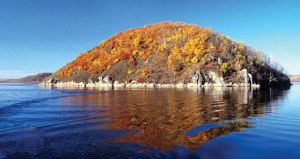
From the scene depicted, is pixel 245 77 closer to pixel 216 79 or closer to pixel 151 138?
pixel 216 79

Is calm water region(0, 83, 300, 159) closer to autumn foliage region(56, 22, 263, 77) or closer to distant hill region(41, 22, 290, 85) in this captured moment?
distant hill region(41, 22, 290, 85)

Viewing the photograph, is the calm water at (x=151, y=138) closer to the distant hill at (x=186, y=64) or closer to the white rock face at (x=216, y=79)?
the white rock face at (x=216, y=79)

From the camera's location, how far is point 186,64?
15712cm

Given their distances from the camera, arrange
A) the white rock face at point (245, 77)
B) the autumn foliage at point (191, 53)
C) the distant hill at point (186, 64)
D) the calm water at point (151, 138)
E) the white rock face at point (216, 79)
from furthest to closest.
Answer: the autumn foliage at point (191, 53), the distant hill at point (186, 64), the white rock face at point (216, 79), the white rock face at point (245, 77), the calm water at point (151, 138)

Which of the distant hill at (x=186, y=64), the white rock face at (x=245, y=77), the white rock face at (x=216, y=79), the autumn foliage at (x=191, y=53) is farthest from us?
the autumn foliage at (x=191, y=53)

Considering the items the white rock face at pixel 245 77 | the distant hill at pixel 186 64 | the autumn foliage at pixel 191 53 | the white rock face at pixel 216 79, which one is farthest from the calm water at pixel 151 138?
the autumn foliage at pixel 191 53

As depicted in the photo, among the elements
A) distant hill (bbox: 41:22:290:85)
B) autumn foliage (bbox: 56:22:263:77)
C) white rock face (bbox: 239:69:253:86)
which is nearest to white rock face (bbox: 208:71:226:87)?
distant hill (bbox: 41:22:290:85)

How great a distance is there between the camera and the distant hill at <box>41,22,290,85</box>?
135 metres

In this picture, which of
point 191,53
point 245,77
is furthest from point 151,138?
point 191,53

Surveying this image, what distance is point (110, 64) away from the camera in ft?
615

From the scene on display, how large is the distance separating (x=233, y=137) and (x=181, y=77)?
12725cm

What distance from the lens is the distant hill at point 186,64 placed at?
135125mm

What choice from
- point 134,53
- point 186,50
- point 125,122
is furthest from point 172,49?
point 125,122

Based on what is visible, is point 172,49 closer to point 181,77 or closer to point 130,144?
point 181,77
